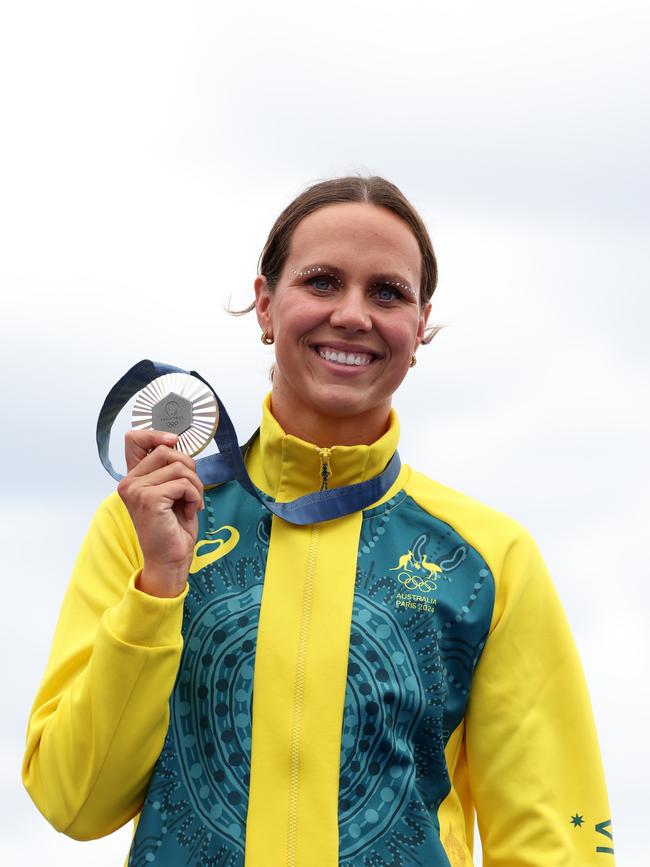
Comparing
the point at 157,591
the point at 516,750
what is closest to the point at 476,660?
the point at 516,750

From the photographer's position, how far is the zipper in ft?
14.9

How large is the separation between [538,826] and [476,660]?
2.02 ft

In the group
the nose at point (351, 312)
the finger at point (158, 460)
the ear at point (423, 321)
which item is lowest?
the finger at point (158, 460)

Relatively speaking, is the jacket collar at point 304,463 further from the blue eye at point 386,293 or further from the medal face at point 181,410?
the blue eye at point 386,293

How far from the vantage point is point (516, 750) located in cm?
503

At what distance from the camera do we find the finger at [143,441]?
15.1 ft

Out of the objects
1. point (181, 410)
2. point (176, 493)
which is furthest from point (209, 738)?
point (181, 410)

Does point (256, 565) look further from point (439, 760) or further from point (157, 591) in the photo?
point (439, 760)

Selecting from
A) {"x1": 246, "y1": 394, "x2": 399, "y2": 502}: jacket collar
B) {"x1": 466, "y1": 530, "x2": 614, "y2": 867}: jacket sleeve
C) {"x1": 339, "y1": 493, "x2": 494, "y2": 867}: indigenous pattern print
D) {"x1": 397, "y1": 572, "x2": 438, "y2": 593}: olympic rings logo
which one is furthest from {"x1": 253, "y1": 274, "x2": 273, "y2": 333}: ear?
{"x1": 466, "y1": 530, "x2": 614, "y2": 867}: jacket sleeve

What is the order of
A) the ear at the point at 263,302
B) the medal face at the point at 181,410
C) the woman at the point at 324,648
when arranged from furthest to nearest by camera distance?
the ear at the point at 263,302 < the medal face at the point at 181,410 < the woman at the point at 324,648

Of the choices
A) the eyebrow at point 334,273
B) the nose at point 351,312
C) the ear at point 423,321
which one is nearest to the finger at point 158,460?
the nose at point 351,312

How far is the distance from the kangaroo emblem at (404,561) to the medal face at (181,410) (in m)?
0.82

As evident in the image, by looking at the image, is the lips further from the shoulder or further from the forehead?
the shoulder

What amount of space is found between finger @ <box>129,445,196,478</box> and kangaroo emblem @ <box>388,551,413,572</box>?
89 cm
